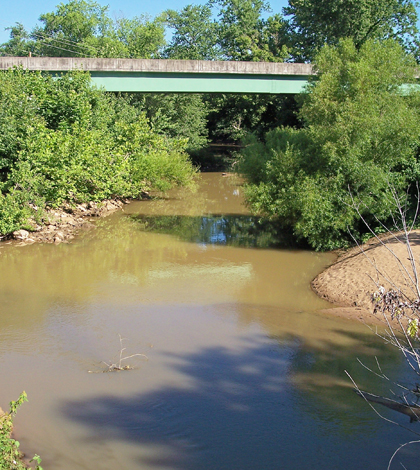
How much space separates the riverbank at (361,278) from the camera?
41.0 ft

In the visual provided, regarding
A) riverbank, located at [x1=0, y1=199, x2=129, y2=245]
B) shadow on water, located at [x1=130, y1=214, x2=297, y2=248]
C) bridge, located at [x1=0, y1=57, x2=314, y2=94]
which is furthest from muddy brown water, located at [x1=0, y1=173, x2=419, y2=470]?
bridge, located at [x1=0, y1=57, x2=314, y2=94]

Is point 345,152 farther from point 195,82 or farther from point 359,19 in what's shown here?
point 359,19

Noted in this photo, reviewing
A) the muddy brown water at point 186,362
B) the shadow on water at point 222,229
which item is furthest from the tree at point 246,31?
the muddy brown water at point 186,362

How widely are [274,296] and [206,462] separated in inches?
280

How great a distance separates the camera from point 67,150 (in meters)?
20.1

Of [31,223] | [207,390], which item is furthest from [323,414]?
[31,223]

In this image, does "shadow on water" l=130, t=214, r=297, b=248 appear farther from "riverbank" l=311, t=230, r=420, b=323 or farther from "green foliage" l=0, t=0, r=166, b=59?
"green foliage" l=0, t=0, r=166, b=59

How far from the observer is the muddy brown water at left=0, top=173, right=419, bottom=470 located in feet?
23.9

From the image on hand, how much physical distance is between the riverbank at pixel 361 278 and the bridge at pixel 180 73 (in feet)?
48.2

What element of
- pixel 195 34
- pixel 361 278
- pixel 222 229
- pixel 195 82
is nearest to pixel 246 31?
pixel 195 34

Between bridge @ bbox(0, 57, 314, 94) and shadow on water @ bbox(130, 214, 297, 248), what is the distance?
8.10 meters

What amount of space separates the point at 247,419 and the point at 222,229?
44.0 ft

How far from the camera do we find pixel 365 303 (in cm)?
1261

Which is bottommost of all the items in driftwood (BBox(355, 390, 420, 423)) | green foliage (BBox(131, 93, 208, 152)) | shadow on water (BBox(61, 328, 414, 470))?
shadow on water (BBox(61, 328, 414, 470))
